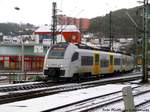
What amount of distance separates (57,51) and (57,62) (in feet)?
2.96

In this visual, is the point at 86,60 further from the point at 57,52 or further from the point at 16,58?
the point at 16,58

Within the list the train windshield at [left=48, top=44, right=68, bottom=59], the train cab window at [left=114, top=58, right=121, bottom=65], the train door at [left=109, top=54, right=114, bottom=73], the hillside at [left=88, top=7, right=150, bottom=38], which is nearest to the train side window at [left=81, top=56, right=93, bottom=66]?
the train windshield at [left=48, top=44, right=68, bottom=59]

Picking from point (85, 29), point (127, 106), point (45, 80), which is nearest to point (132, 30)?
point (85, 29)

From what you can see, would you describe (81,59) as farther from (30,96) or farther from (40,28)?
(40,28)

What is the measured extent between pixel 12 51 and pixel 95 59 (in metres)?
40.2

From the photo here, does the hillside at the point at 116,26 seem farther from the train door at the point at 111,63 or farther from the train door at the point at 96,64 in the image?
the train door at the point at 96,64

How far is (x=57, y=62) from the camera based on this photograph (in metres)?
32.7

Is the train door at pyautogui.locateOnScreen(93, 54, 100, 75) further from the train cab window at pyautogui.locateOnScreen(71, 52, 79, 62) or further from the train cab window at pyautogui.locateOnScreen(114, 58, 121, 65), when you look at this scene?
the train cab window at pyautogui.locateOnScreen(114, 58, 121, 65)

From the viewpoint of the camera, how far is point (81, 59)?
34469 millimetres

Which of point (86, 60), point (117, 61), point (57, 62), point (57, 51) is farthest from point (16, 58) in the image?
point (57, 62)

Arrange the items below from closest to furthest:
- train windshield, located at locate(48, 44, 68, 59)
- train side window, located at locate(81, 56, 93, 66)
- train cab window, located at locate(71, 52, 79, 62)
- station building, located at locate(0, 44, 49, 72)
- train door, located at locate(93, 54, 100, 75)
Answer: train windshield, located at locate(48, 44, 68, 59), train cab window, located at locate(71, 52, 79, 62), train side window, located at locate(81, 56, 93, 66), train door, located at locate(93, 54, 100, 75), station building, located at locate(0, 44, 49, 72)

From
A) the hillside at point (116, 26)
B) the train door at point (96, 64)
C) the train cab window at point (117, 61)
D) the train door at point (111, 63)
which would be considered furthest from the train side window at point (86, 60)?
A: the hillside at point (116, 26)

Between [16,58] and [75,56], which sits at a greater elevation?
[75,56]

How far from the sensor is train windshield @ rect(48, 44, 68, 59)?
3284 centimetres
